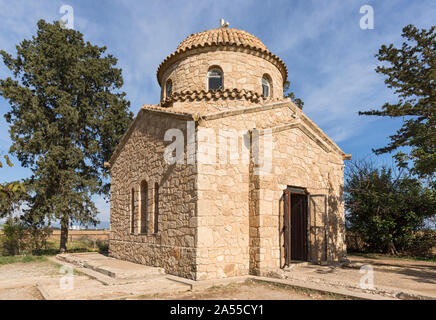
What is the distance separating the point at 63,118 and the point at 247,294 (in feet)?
47.4

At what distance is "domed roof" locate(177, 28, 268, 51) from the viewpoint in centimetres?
1092

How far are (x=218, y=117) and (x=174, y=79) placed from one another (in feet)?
15.7

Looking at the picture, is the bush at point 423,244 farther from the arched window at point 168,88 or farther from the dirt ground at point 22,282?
the dirt ground at point 22,282

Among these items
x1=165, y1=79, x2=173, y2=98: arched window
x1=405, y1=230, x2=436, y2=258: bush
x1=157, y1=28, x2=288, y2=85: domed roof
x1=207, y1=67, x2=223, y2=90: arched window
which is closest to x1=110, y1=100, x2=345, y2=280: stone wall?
x1=165, y1=79, x2=173, y2=98: arched window

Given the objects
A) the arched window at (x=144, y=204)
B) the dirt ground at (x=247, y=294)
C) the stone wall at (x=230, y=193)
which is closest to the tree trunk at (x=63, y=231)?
the stone wall at (x=230, y=193)

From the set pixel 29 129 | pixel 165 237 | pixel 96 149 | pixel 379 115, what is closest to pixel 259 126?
pixel 165 237

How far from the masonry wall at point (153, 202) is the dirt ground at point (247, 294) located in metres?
0.80

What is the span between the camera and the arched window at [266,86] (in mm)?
11562

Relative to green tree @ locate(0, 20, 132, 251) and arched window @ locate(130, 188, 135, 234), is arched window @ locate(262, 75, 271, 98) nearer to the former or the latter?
arched window @ locate(130, 188, 135, 234)

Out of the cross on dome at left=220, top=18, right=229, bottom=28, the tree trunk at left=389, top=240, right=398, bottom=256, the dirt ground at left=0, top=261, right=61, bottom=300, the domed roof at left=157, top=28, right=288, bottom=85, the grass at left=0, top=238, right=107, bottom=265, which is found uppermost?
the cross on dome at left=220, top=18, right=229, bottom=28

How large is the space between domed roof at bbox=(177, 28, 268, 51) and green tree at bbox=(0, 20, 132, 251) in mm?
7526

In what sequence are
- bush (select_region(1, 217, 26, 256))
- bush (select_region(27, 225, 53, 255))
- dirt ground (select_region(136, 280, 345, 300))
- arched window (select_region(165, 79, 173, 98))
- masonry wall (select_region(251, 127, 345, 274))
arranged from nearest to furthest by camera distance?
dirt ground (select_region(136, 280, 345, 300))
masonry wall (select_region(251, 127, 345, 274))
arched window (select_region(165, 79, 173, 98))
bush (select_region(1, 217, 26, 256))
bush (select_region(27, 225, 53, 255))
